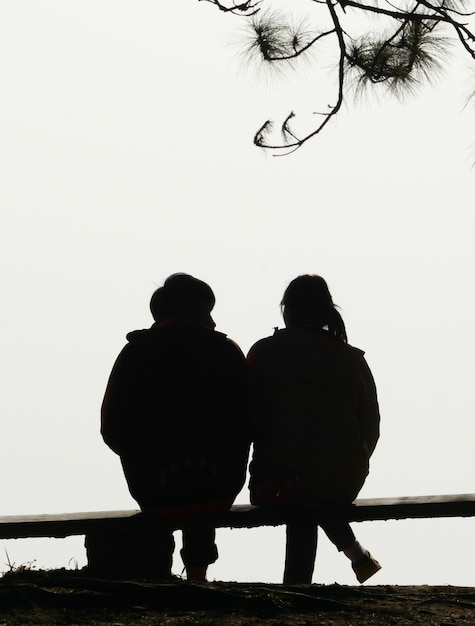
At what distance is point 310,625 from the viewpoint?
13.7 ft

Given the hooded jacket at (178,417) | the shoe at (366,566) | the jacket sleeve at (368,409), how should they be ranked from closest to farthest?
the hooded jacket at (178,417) < the shoe at (366,566) < the jacket sleeve at (368,409)

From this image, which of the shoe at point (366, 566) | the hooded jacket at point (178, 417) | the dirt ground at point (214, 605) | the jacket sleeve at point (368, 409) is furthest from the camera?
the jacket sleeve at point (368, 409)

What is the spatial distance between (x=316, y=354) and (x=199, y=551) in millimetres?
982

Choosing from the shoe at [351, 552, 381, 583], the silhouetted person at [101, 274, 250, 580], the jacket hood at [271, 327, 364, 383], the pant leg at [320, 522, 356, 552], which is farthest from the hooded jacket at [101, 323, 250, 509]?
the shoe at [351, 552, 381, 583]

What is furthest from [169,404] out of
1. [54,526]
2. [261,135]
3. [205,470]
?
[261,135]

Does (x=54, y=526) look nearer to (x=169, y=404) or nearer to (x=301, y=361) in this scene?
(x=169, y=404)

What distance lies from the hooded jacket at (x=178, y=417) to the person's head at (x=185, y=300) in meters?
0.06

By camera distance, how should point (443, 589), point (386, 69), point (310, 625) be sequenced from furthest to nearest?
point (386, 69)
point (443, 589)
point (310, 625)

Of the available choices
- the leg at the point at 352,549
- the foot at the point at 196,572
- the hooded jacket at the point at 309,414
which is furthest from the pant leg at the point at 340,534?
the foot at the point at 196,572

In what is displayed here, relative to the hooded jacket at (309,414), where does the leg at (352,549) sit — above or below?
A: below

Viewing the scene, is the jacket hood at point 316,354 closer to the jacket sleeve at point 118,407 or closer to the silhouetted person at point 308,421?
the silhouetted person at point 308,421

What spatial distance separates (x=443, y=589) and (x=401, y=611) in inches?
21.5

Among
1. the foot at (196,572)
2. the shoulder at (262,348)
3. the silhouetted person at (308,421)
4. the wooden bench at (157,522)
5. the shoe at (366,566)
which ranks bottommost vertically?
the shoe at (366,566)

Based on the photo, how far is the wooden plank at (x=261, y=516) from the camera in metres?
4.94
